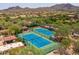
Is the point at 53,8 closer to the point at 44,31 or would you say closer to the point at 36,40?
the point at 44,31

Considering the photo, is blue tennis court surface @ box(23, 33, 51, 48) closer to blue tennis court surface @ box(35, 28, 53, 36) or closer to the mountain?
blue tennis court surface @ box(35, 28, 53, 36)

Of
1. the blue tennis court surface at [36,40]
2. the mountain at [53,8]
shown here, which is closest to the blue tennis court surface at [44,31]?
the blue tennis court surface at [36,40]

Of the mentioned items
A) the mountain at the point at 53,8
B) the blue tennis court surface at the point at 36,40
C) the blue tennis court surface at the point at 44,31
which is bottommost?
the blue tennis court surface at the point at 36,40

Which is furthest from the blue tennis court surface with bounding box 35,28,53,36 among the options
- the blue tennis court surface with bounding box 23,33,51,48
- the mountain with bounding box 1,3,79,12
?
the mountain with bounding box 1,3,79,12

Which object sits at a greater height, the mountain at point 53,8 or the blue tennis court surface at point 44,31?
the mountain at point 53,8

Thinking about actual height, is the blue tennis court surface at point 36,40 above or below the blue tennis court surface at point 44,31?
below

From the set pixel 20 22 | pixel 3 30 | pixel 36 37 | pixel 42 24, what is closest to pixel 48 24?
pixel 42 24

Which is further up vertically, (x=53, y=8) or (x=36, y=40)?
(x=53, y=8)

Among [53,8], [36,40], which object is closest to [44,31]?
[36,40]

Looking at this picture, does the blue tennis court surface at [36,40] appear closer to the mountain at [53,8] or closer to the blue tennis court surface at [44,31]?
the blue tennis court surface at [44,31]
